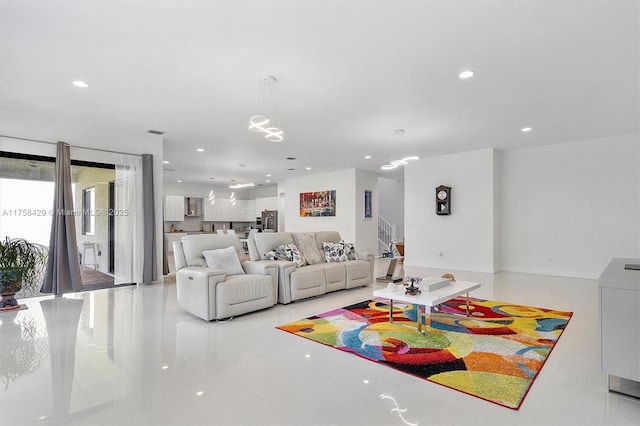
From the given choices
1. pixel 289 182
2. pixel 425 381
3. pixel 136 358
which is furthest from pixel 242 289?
pixel 289 182

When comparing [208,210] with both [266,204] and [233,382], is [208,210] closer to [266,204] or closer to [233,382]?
[266,204]

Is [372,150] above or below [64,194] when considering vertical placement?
above

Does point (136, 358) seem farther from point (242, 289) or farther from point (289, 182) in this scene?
point (289, 182)

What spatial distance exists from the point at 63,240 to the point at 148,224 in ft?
4.24

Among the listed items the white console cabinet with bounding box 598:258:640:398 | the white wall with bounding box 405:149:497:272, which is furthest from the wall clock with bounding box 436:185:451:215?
the white console cabinet with bounding box 598:258:640:398

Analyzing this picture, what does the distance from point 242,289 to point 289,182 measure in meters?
8.31

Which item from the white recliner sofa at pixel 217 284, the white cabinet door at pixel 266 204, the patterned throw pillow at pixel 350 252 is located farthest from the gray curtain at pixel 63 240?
the white cabinet door at pixel 266 204

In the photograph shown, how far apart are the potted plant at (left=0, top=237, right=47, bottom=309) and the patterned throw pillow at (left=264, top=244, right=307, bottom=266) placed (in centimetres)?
336

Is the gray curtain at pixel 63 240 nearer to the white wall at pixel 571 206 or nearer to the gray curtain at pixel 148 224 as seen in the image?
the gray curtain at pixel 148 224

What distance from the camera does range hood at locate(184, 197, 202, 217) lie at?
1306 cm

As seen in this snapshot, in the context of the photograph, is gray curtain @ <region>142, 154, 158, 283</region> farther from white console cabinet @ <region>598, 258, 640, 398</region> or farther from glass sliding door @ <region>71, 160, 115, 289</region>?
white console cabinet @ <region>598, 258, 640, 398</region>

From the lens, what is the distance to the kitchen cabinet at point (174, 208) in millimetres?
12320

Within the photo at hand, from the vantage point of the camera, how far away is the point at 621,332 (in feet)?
7.43

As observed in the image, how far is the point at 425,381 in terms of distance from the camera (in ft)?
8.05
